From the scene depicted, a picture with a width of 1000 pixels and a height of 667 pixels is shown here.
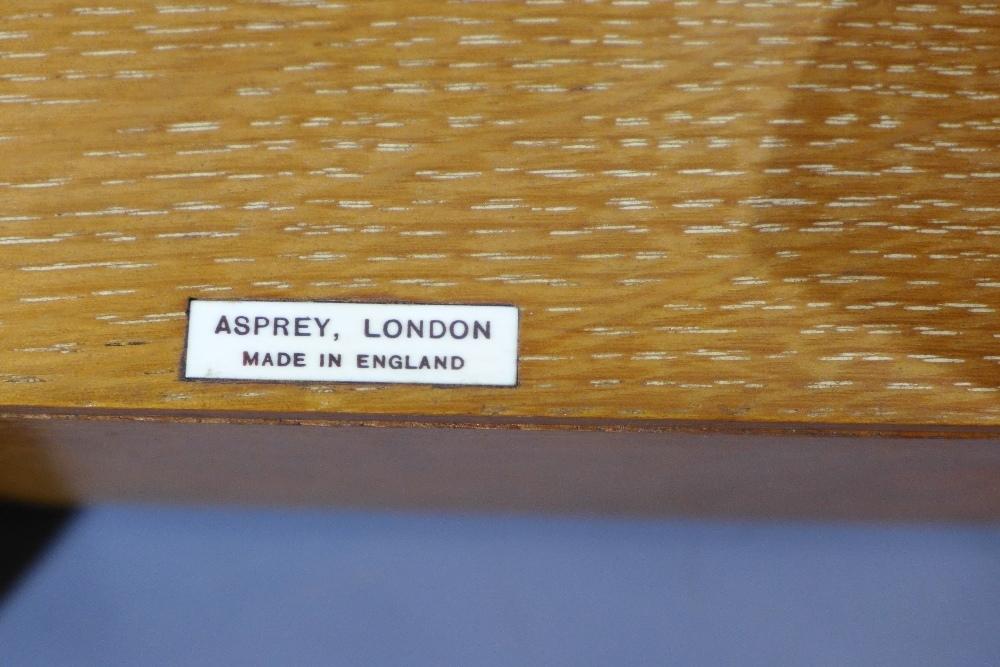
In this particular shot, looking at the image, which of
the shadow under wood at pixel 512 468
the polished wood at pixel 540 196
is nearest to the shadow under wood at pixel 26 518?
the shadow under wood at pixel 512 468

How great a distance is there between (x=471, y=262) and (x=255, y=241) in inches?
2.8

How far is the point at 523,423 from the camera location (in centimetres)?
27

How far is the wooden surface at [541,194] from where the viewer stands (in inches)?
10.3

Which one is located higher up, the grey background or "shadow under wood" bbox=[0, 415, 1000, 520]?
"shadow under wood" bbox=[0, 415, 1000, 520]

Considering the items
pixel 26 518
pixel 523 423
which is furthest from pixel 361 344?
pixel 26 518

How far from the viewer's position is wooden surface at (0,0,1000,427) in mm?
262

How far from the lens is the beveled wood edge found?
0.26 m

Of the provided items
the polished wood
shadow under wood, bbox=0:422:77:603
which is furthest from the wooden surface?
shadow under wood, bbox=0:422:77:603

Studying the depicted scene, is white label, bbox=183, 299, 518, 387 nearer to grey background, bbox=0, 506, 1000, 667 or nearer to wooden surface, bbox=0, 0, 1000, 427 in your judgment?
wooden surface, bbox=0, 0, 1000, 427

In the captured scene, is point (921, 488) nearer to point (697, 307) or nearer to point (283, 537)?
point (697, 307)

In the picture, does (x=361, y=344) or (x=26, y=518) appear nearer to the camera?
(x=361, y=344)

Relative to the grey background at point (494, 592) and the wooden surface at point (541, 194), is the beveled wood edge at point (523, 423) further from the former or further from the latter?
the grey background at point (494, 592)

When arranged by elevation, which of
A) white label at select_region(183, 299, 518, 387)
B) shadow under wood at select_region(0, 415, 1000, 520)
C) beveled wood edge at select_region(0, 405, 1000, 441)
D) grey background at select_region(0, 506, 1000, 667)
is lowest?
grey background at select_region(0, 506, 1000, 667)

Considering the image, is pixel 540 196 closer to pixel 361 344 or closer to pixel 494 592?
pixel 361 344
